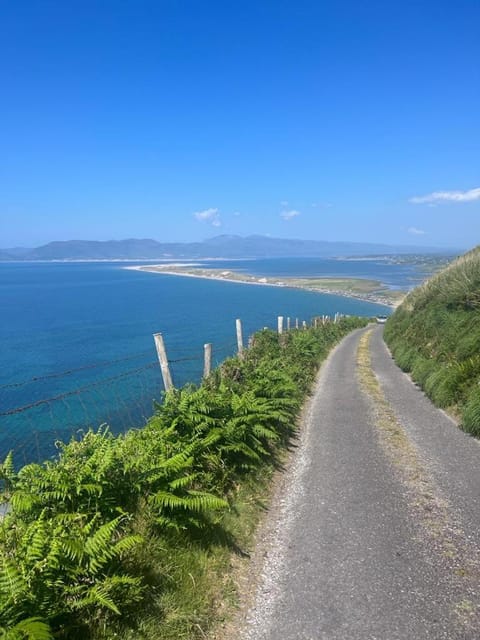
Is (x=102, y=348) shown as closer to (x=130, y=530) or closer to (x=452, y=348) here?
(x=452, y=348)

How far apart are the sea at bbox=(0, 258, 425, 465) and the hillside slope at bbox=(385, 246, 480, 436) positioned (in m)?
8.51

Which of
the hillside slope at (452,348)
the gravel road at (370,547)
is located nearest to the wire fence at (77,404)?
the hillside slope at (452,348)

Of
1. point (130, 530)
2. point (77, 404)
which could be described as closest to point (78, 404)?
point (77, 404)

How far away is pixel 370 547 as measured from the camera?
5.76 m

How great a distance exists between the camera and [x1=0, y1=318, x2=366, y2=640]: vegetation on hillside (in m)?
3.39

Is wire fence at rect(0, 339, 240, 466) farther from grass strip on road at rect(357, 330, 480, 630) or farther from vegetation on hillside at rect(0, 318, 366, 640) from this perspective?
vegetation on hillside at rect(0, 318, 366, 640)

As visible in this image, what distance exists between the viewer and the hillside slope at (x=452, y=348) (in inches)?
465

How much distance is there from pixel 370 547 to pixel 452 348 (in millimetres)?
11900

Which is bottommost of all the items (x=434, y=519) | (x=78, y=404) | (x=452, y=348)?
(x=78, y=404)

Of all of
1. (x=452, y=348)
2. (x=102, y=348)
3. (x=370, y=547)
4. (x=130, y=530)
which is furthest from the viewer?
(x=102, y=348)

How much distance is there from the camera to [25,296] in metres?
124

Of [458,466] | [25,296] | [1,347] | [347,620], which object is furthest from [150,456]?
[25,296]

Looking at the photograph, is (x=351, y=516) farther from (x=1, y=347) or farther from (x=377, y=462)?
(x=1, y=347)

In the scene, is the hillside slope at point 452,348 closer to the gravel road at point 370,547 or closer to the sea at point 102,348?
the gravel road at point 370,547
